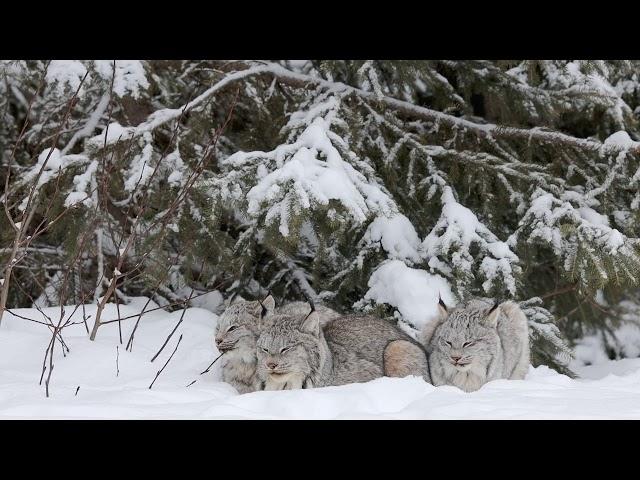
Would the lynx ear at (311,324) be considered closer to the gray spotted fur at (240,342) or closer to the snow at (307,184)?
the gray spotted fur at (240,342)

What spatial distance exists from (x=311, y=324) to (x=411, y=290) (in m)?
1.60

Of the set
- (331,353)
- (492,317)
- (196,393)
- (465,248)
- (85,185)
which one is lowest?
(331,353)

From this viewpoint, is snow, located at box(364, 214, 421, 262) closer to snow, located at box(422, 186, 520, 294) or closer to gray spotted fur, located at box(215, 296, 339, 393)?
snow, located at box(422, 186, 520, 294)

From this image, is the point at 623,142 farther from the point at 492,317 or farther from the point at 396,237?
the point at 492,317

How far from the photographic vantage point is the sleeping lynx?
5555 mm

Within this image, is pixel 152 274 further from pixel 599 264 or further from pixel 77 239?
pixel 599 264

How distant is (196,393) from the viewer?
495 cm

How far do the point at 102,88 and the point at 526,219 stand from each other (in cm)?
410

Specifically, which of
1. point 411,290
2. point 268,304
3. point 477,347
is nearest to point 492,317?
point 477,347

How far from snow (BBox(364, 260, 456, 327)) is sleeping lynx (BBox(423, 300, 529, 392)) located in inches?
31.9

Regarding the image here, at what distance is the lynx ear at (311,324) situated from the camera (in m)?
5.51

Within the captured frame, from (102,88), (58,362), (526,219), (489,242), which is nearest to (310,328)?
(58,362)

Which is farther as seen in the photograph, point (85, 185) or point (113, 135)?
point (113, 135)

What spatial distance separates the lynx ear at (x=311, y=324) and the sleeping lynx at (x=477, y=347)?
0.88m
